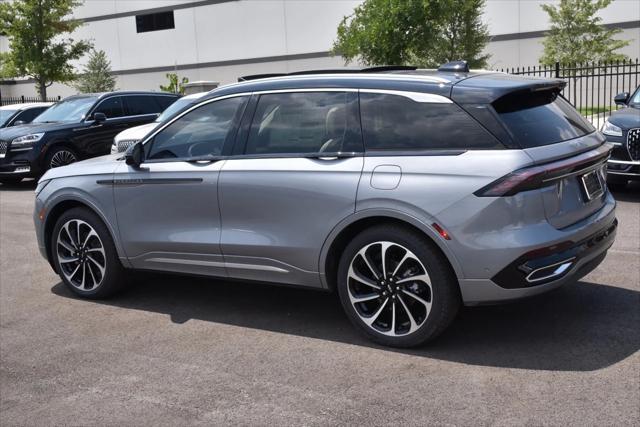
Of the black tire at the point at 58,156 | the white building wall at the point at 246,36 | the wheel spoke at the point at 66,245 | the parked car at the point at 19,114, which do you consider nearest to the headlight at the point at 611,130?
the wheel spoke at the point at 66,245

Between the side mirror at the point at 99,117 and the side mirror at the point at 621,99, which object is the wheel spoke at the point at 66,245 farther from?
the side mirror at the point at 99,117

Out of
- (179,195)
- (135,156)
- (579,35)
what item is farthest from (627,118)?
(579,35)

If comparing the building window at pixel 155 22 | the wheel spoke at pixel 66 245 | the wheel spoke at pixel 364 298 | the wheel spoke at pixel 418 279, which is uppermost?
the building window at pixel 155 22

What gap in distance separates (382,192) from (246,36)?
33.6 meters

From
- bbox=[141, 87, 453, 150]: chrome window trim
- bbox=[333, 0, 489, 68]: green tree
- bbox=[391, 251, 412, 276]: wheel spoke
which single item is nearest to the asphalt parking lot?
bbox=[391, 251, 412, 276]: wheel spoke

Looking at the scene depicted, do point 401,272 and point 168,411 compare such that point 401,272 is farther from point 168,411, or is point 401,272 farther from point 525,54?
point 525,54

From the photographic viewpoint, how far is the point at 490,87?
15.1ft

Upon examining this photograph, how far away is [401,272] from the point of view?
474 cm

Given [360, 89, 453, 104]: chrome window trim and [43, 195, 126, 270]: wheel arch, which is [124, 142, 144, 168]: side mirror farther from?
[360, 89, 453, 104]: chrome window trim

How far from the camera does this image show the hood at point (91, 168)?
616 centimetres

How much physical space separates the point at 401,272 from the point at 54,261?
3398 millimetres

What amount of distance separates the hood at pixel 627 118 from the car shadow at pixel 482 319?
4.62m

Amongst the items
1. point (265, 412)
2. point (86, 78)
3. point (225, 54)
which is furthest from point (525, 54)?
point (265, 412)

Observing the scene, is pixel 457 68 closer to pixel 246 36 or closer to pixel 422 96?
pixel 422 96
